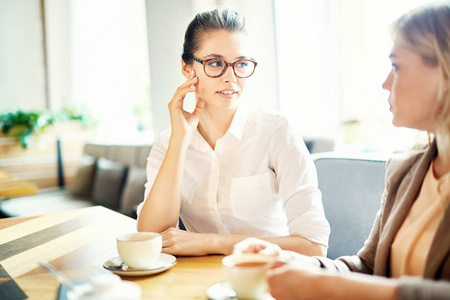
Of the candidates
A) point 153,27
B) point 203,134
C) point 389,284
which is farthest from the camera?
point 153,27

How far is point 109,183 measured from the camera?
401cm

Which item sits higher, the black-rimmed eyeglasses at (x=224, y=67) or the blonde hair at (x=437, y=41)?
the black-rimmed eyeglasses at (x=224, y=67)

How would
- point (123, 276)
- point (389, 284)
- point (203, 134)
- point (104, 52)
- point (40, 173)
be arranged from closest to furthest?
point (389, 284)
point (123, 276)
point (203, 134)
point (40, 173)
point (104, 52)

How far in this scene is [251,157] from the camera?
5.03 feet

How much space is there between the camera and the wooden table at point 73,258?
93cm

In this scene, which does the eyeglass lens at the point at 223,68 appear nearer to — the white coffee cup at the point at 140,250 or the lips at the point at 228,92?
the lips at the point at 228,92

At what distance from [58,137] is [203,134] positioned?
401 centimetres

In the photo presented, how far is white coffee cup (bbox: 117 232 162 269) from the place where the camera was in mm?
971

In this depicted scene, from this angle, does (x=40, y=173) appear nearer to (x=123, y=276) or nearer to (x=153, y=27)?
(x=153, y=27)

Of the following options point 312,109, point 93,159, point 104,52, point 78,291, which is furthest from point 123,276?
point 104,52

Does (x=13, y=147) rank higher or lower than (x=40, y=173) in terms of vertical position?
higher

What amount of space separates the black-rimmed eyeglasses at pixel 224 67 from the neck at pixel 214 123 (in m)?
0.16

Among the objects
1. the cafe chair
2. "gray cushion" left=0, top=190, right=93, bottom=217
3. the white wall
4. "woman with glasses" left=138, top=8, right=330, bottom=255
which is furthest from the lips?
the white wall

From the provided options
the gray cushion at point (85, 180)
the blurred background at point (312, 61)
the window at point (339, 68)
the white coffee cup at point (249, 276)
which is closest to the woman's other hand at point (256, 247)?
the white coffee cup at point (249, 276)
